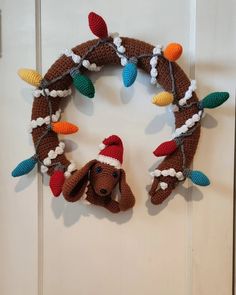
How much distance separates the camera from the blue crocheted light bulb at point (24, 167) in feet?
2.33

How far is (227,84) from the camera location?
0.73 m

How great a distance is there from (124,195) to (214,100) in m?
0.29

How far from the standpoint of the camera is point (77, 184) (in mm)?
661

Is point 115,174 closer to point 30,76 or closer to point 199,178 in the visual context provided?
point 199,178

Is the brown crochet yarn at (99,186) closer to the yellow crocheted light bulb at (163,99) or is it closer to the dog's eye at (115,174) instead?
the dog's eye at (115,174)

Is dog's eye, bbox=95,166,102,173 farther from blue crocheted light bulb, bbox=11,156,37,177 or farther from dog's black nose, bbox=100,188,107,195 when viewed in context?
blue crocheted light bulb, bbox=11,156,37,177

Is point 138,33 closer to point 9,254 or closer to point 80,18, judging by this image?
point 80,18

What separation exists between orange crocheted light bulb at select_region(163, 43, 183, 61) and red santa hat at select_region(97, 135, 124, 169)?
0.21 m

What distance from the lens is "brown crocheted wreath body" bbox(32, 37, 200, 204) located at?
679 millimetres

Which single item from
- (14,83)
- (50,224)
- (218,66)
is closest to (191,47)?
(218,66)

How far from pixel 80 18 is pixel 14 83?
0.77 ft

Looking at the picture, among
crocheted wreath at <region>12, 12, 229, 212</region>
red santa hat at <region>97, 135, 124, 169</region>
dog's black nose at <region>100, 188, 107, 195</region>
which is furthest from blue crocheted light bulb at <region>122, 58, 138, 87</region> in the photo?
dog's black nose at <region>100, 188, 107, 195</region>

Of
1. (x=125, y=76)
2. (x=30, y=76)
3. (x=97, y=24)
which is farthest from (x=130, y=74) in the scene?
(x=30, y=76)

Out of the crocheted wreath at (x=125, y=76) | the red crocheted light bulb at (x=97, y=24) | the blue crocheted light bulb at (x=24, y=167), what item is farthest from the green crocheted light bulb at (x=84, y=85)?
the blue crocheted light bulb at (x=24, y=167)
